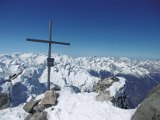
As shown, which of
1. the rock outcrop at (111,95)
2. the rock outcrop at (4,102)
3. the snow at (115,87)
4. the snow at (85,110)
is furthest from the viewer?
the rock outcrop at (4,102)

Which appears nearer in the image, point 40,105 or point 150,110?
point 150,110

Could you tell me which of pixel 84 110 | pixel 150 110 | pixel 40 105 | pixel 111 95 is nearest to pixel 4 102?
pixel 40 105

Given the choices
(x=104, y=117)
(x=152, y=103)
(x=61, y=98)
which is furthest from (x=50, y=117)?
(x=152, y=103)

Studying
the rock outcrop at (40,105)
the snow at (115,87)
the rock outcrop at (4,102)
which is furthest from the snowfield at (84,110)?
the rock outcrop at (4,102)

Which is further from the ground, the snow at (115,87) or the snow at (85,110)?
the snow at (115,87)

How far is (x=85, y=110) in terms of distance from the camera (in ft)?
65.7

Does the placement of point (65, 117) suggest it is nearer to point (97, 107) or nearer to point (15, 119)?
point (97, 107)

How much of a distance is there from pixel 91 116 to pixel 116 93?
443 centimetres

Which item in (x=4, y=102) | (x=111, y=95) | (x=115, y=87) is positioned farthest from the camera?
(x=4, y=102)

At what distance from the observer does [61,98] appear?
77.5 ft

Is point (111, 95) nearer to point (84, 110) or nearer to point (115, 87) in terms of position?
point (115, 87)

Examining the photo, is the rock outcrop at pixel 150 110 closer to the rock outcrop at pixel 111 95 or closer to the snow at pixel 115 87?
the rock outcrop at pixel 111 95

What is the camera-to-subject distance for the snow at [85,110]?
1848 centimetres

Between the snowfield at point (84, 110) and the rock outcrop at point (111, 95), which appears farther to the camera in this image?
the rock outcrop at point (111, 95)
